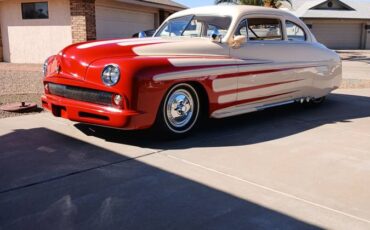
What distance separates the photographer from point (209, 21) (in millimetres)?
6383

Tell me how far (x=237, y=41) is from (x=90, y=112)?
2.30 metres

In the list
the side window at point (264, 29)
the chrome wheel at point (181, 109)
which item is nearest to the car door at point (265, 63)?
the side window at point (264, 29)

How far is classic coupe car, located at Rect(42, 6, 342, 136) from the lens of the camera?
16.0 feet

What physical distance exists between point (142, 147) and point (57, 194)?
1.55 m

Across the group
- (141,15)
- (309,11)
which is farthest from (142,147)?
(309,11)

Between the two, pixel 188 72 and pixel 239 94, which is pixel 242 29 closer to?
pixel 239 94

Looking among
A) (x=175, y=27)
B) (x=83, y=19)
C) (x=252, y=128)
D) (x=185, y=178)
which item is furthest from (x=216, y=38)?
(x=83, y=19)

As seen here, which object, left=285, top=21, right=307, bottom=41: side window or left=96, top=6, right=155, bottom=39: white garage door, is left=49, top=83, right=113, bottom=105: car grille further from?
left=96, top=6, right=155, bottom=39: white garage door

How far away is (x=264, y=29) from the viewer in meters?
6.75

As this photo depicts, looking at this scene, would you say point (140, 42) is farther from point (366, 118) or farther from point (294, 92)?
point (366, 118)

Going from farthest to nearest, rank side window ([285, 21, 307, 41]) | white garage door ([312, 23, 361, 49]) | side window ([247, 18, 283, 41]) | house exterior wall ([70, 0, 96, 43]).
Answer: white garage door ([312, 23, 361, 49]), house exterior wall ([70, 0, 96, 43]), side window ([285, 21, 307, 41]), side window ([247, 18, 283, 41])

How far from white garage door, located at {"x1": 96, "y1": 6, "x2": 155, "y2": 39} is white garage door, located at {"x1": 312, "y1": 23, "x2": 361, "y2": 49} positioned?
25.0 metres

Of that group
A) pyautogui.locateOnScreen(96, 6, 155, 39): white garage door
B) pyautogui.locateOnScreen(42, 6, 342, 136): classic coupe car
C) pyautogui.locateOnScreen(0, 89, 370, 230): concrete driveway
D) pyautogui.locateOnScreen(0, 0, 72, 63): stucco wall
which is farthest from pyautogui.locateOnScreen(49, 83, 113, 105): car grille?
pyautogui.locateOnScreen(0, 0, 72, 63): stucco wall

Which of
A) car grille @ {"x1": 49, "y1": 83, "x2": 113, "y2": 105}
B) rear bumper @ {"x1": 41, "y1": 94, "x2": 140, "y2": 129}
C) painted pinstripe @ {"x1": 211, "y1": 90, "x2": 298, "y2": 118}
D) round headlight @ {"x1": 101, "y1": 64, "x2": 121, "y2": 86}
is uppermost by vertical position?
round headlight @ {"x1": 101, "y1": 64, "x2": 121, "y2": 86}
